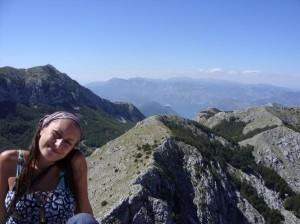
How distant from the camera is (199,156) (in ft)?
Answer: 184

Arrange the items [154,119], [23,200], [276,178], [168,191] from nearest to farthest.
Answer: [23,200] → [168,191] → [154,119] → [276,178]

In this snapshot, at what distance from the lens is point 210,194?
52.2m

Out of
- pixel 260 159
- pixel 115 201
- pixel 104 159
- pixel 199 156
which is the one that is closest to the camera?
pixel 115 201

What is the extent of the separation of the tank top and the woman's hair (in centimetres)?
9

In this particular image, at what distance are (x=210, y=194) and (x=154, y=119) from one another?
15494 millimetres

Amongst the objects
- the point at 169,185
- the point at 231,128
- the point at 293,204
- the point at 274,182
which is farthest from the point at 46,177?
the point at 231,128

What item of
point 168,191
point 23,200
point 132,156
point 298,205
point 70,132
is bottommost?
point 298,205

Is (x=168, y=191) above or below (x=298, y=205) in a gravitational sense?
above

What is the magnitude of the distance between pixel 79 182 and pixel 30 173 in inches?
36.2

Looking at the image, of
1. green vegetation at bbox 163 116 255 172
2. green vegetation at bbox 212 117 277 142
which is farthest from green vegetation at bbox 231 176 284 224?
green vegetation at bbox 212 117 277 142

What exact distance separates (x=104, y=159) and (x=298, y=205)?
1197 inches

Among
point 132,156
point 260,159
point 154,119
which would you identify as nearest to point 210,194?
point 132,156

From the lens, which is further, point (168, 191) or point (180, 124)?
point (180, 124)

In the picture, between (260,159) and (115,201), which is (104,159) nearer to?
(115,201)
